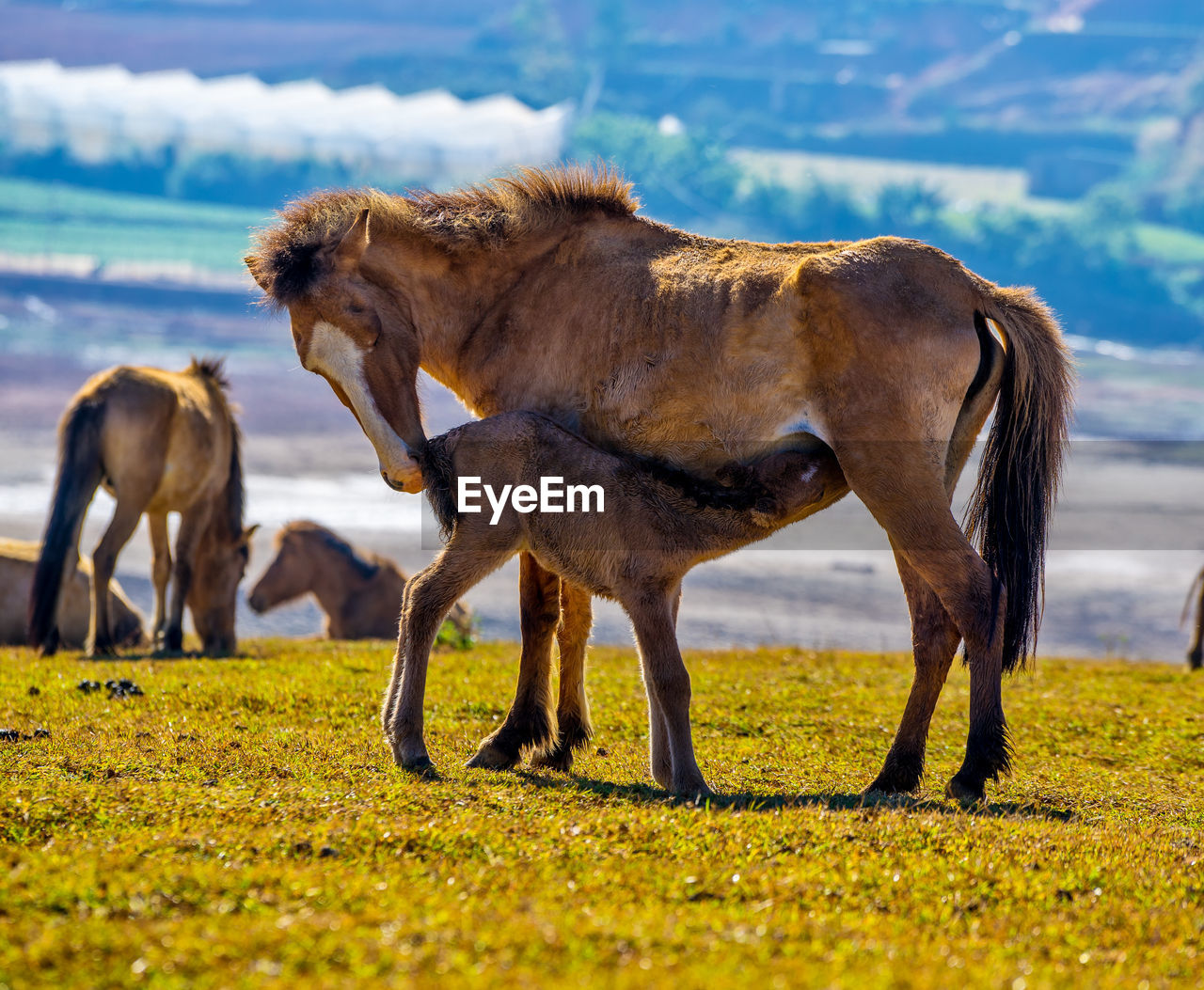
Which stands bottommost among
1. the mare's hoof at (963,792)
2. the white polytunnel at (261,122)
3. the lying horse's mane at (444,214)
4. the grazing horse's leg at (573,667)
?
the mare's hoof at (963,792)

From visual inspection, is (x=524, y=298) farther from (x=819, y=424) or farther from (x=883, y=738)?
(x=883, y=738)

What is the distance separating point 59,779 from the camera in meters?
6.86

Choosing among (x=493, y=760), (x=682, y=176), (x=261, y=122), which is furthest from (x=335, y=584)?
(x=261, y=122)

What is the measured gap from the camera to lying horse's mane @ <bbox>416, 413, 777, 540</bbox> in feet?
25.4

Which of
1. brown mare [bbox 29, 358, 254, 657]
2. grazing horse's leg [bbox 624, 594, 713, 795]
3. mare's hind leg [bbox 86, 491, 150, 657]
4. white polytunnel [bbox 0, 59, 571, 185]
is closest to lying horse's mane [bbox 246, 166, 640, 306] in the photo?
grazing horse's leg [bbox 624, 594, 713, 795]

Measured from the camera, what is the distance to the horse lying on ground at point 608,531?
744 cm

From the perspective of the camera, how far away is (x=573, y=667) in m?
8.59

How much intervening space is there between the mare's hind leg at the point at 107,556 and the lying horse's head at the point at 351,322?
657 cm

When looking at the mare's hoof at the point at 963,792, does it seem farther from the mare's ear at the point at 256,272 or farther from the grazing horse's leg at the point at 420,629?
the mare's ear at the point at 256,272

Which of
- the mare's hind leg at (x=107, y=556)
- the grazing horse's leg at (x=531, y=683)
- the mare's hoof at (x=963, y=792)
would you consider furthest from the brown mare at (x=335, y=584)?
the mare's hoof at (x=963, y=792)

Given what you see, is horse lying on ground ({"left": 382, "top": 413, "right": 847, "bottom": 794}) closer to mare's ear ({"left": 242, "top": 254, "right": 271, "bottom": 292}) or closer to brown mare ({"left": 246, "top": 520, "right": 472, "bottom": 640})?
mare's ear ({"left": 242, "top": 254, "right": 271, "bottom": 292})

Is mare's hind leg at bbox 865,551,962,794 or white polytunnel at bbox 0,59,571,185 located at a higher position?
white polytunnel at bbox 0,59,571,185

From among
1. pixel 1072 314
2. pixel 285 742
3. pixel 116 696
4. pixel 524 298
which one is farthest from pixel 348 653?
pixel 1072 314

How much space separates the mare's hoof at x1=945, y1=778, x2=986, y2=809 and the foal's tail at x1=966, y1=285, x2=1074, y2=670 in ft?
2.43
